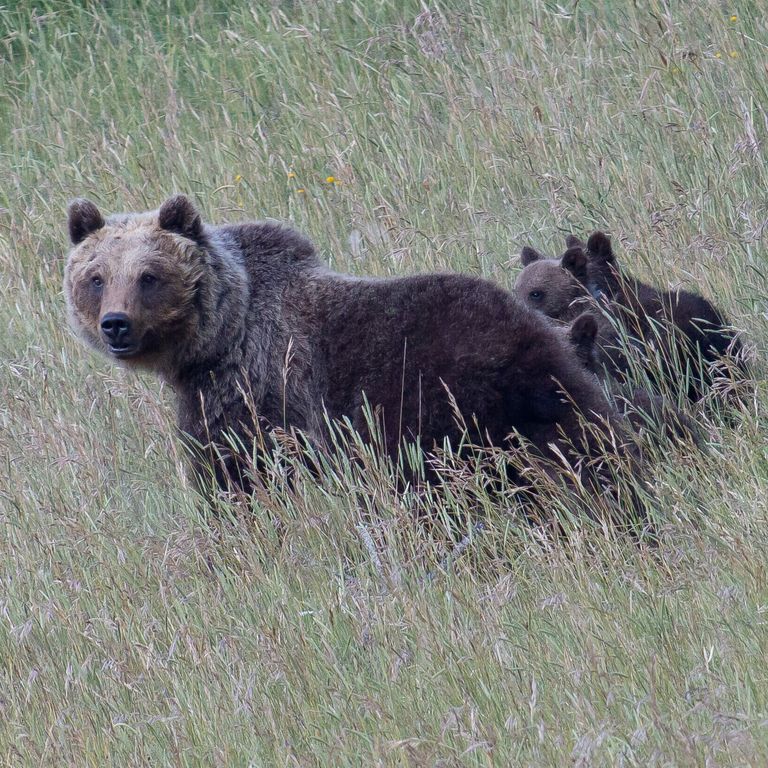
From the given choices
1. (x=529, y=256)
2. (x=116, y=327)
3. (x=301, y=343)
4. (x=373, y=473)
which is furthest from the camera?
(x=529, y=256)

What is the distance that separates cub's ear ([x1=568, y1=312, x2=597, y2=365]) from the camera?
5934mm

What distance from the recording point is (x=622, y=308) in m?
6.16

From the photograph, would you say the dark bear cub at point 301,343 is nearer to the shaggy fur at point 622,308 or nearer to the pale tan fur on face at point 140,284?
the pale tan fur on face at point 140,284

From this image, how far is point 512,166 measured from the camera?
8.39 meters

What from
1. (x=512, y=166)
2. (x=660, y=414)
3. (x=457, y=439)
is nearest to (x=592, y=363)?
(x=660, y=414)

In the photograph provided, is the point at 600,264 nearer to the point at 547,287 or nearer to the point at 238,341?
the point at 547,287

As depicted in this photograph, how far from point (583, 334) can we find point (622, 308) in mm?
344

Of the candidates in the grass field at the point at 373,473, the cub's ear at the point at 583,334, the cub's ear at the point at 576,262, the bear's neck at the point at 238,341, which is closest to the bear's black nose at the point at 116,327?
the bear's neck at the point at 238,341

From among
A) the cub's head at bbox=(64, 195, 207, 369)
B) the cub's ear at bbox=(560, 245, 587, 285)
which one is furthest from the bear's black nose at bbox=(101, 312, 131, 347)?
the cub's ear at bbox=(560, 245, 587, 285)

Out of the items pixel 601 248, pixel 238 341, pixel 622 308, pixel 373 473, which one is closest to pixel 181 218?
pixel 238 341

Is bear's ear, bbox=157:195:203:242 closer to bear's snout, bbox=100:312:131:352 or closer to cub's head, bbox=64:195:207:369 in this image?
cub's head, bbox=64:195:207:369

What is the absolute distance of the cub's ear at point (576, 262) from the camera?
682cm

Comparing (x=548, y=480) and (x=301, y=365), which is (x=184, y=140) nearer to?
(x=301, y=365)

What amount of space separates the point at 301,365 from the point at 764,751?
3.28 m
